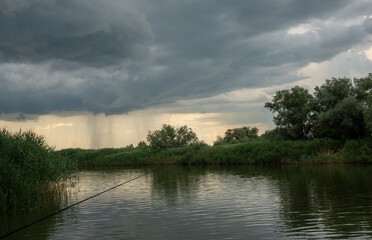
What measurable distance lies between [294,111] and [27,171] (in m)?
44.9

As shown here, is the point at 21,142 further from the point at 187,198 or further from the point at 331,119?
the point at 331,119

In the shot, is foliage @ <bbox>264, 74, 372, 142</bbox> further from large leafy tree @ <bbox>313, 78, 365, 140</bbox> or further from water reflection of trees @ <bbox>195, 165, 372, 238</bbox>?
water reflection of trees @ <bbox>195, 165, 372, 238</bbox>

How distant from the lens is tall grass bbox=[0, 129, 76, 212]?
20.0 meters

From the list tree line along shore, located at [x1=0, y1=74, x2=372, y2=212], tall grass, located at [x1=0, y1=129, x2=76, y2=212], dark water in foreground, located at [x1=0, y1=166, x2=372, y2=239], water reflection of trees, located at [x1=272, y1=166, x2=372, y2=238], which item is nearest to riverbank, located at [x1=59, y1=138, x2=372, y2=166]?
tree line along shore, located at [x1=0, y1=74, x2=372, y2=212]

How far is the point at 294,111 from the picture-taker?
59.5 metres

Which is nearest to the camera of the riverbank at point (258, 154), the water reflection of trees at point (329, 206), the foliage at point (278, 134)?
the water reflection of trees at point (329, 206)

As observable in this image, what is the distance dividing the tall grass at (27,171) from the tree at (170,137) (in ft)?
169

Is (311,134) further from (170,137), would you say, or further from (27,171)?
(27,171)

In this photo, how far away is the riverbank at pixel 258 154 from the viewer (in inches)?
2006

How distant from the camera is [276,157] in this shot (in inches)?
2174

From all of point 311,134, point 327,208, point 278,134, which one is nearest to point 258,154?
point 278,134

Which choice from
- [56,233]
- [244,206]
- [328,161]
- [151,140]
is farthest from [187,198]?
[151,140]

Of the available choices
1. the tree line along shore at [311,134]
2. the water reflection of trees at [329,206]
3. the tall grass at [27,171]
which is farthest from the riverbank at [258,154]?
the water reflection of trees at [329,206]

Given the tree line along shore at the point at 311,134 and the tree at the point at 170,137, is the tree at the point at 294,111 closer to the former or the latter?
the tree line along shore at the point at 311,134
